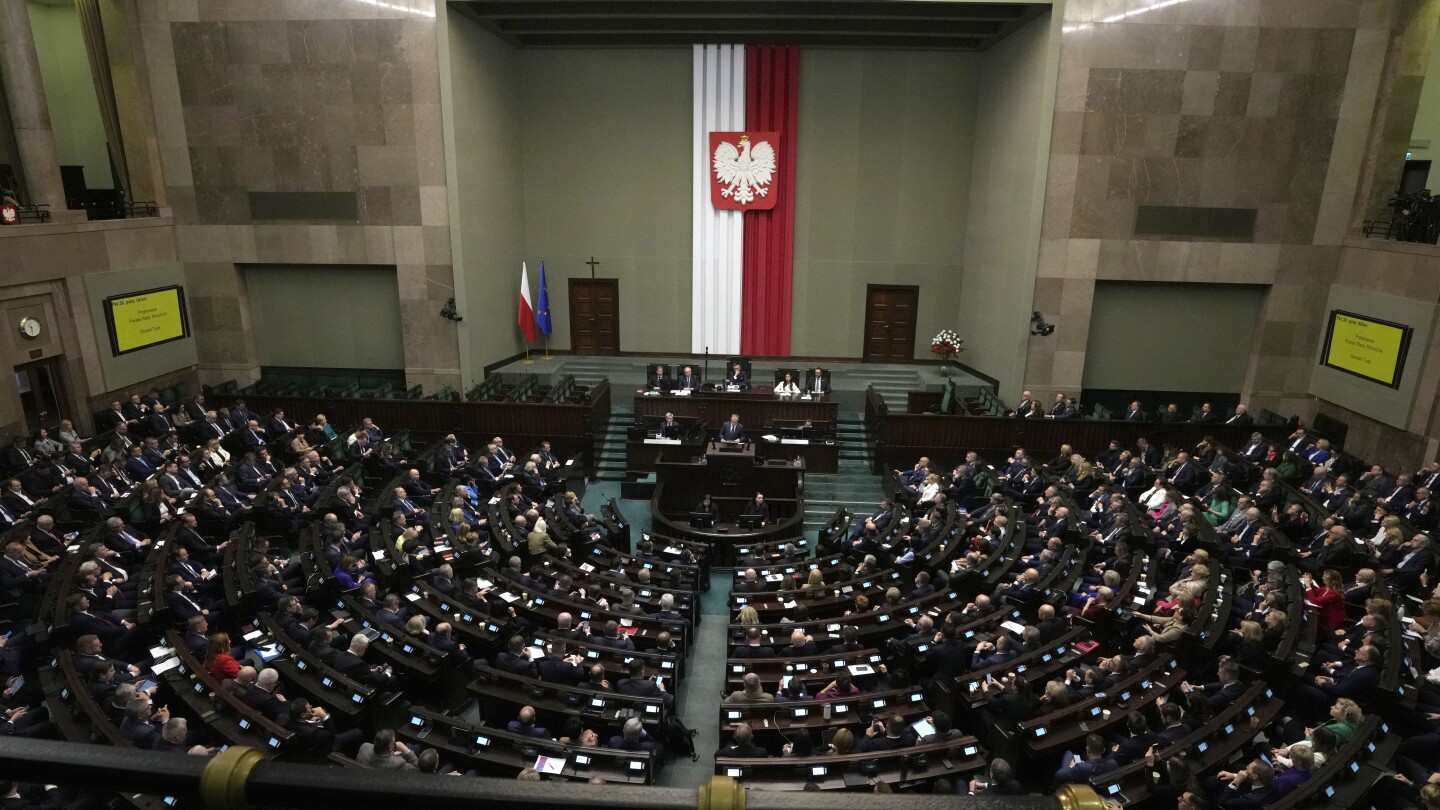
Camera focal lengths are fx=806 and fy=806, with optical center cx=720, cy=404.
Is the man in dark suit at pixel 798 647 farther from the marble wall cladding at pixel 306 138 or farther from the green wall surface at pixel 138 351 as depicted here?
the green wall surface at pixel 138 351

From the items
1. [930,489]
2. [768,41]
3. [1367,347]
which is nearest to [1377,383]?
[1367,347]

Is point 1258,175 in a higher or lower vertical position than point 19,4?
lower

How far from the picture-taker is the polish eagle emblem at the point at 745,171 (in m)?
21.2

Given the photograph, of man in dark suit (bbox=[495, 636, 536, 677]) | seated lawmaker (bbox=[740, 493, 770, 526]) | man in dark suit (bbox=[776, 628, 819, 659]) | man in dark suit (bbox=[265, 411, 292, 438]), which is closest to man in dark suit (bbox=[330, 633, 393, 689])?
man in dark suit (bbox=[495, 636, 536, 677])

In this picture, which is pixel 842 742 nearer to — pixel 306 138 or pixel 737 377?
pixel 737 377

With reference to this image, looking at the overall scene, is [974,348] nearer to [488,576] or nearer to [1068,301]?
[1068,301]

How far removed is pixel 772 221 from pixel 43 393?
16689 mm

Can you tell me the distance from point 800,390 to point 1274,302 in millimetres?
10765

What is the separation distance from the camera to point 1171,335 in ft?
62.3

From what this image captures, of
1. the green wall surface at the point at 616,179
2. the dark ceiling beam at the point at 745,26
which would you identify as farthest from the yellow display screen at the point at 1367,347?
the green wall surface at the point at 616,179

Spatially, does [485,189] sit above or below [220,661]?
above

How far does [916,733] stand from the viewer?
7324 mm

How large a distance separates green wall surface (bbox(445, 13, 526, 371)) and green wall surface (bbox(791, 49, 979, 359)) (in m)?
7.61

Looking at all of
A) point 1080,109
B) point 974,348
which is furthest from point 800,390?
point 1080,109
